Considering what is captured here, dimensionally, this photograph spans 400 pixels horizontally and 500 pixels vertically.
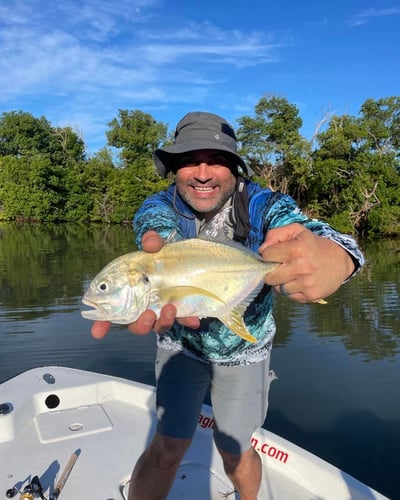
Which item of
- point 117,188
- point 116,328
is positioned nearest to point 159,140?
point 117,188

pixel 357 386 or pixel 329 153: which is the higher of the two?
pixel 329 153

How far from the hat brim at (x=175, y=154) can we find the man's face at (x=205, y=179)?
9cm

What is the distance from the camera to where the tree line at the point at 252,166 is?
38.4 meters

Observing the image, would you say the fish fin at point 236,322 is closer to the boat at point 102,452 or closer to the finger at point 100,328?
the finger at point 100,328

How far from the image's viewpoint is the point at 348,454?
5941 mm

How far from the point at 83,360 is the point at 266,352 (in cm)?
673

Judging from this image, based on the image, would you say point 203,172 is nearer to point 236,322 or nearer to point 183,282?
point 183,282

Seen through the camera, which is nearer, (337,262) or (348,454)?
(337,262)

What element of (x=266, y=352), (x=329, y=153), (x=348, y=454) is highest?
(x=329, y=153)

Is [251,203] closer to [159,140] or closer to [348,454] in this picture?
[348,454]

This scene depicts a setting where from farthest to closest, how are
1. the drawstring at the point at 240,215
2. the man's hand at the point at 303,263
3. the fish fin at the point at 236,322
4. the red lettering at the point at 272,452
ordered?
the red lettering at the point at 272,452 < the drawstring at the point at 240,215 < the fish fin at the point at 236,322 < the man's hand at the point at 303,263

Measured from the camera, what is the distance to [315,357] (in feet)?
30.3

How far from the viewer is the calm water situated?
625 centimetres

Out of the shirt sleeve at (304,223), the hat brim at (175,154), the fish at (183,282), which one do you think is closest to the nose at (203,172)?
the hat brim at (175,154)
